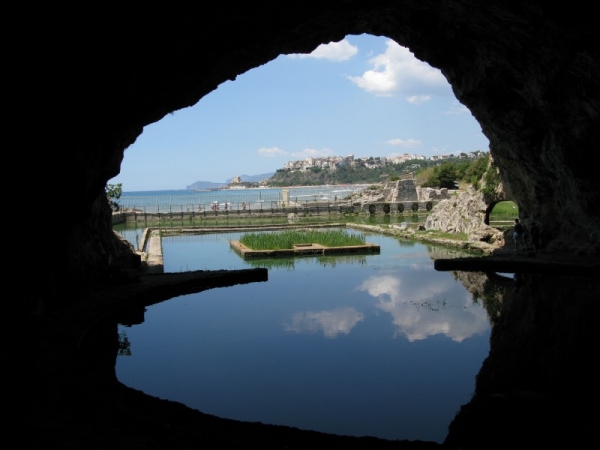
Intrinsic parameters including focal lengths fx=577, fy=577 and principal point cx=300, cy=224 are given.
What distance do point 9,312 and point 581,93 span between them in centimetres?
1657

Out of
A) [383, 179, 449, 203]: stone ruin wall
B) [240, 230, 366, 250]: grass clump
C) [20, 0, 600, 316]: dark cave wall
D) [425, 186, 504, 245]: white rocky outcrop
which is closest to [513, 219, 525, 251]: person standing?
[20, 0, 600, 316]: dark cave wall

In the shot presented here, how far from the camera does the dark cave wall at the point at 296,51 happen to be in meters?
10.4

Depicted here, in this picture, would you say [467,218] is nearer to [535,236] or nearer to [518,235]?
[518,235]

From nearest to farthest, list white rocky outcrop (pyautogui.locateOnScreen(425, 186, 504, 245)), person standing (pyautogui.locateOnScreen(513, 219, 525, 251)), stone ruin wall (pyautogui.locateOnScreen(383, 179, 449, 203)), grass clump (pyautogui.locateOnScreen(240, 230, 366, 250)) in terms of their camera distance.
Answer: person standing (pyautogui.locateOnScreen(513, 219, 525, 251))
grass clump (pyautogui.locateOnScreen(240, 230, 366, 250))
white rocky outcrop (pyautogui.locateOnScreen(425, 186, 504, 245))
stone ruin wall (pyautogui.locateOnScreen(383, 179, 449, 203))

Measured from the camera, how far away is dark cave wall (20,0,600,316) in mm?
10375

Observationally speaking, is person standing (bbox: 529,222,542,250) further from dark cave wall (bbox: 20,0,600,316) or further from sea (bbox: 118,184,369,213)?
sea (bbox: 118,184,369,213)

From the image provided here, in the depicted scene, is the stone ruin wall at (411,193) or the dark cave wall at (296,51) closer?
the dark cave wall at (296,51)

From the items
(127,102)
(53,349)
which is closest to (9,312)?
(53,349)

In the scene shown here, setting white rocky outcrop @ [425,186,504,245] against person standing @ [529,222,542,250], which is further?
white rocky outcrop @ [425,186,504,245]

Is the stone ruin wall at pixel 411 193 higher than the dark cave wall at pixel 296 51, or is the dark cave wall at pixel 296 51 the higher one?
the dark cave wall at pixel 296 51

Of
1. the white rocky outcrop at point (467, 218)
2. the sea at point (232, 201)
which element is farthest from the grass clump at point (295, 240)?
the sea at point (232, 201)

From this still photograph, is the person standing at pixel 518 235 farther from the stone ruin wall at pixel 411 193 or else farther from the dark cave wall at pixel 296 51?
the stone ruin wall at pixel 411 193

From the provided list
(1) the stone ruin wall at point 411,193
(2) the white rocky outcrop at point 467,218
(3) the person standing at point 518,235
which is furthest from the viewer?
(1) the stone ruin wall at point 411,193

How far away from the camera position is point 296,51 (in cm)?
1881
